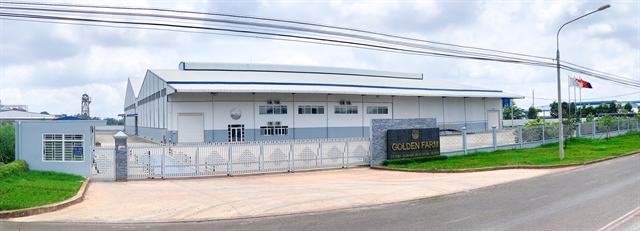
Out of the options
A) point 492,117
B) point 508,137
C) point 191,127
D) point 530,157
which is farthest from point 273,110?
point 492,117

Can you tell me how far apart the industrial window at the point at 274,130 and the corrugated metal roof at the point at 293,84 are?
3.47m

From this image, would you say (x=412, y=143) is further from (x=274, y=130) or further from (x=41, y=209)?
(x=274, y=130)

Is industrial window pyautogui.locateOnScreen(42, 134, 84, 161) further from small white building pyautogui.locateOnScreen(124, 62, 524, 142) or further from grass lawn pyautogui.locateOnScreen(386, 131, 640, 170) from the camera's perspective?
small white building pyautogui.locateOnScreen(124, 62, 524, 142)

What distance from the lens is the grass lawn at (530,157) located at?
68.4ft

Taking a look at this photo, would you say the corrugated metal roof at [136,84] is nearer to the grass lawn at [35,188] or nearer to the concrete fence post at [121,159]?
the concrete fence post at [121,159]

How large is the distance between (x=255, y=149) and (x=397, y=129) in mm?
6950

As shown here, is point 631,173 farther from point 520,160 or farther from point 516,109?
point 516,109

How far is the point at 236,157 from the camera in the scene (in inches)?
727

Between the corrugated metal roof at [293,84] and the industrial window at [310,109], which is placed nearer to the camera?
the corrugated metal roof at [293,84]

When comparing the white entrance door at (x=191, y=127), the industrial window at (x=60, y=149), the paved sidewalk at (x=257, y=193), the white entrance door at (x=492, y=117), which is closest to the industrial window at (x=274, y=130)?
the white entrance door at (x=191, y=127)

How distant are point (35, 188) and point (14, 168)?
2.49 m

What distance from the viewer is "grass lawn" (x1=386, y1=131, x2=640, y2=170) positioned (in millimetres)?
20859

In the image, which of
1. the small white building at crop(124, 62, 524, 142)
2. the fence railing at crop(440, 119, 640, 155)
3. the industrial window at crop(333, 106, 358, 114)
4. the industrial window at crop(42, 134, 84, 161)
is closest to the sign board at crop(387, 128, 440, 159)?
the fence railing at crop(440, 119, 640, 155)

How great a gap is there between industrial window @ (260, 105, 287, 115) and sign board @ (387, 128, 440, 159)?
1978 centimetres
